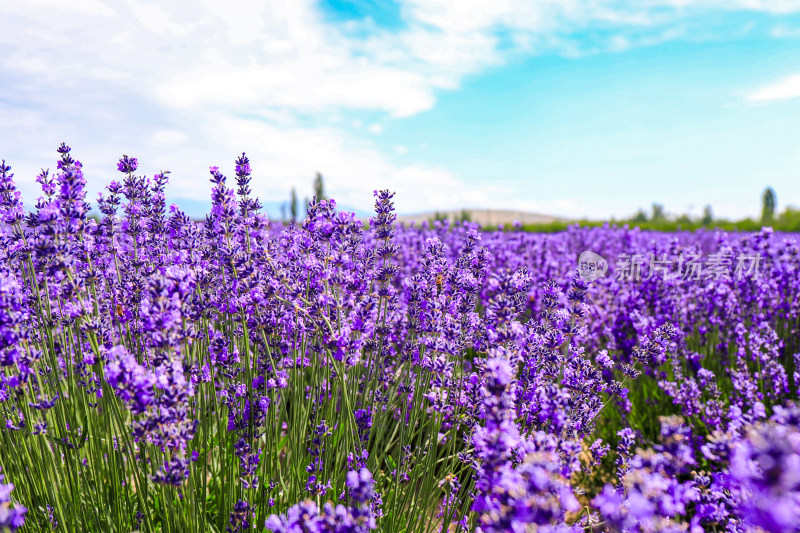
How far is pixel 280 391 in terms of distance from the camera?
2463 millimetres

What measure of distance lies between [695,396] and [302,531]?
12.1 ft

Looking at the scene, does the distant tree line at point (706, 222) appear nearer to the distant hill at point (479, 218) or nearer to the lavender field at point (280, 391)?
the distant hill at point (479, 218)

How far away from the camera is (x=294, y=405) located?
242cm

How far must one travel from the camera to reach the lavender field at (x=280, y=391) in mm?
1281

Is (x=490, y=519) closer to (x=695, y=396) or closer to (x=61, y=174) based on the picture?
(x=61, y=174)

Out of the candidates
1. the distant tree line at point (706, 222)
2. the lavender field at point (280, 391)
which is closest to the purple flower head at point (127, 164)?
the lavender field at point (280, 391)

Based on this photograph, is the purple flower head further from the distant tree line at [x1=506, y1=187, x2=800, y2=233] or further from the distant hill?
the distant tree line at [x1=506, y1=187, x2=800, y2=233]

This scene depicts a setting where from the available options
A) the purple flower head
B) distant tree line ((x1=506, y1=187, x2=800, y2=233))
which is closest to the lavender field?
the purple flower head

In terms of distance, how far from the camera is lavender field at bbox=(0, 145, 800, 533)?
50.4 inches

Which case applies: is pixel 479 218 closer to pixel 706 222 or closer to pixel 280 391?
pixel 706 222

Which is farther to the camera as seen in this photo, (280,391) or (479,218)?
(479,218)

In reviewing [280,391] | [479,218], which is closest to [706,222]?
[479,218]

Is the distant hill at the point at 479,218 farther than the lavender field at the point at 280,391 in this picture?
Yes

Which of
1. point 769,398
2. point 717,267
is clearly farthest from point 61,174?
point 717,267
